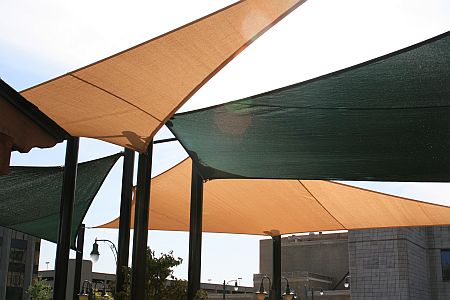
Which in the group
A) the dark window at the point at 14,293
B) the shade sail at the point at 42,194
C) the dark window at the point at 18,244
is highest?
the dark window at the point at 18,244

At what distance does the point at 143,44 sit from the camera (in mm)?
4426

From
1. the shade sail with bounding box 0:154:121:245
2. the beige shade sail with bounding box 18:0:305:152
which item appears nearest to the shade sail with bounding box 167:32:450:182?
the beige shade sail with bounding box 18:0:305:152

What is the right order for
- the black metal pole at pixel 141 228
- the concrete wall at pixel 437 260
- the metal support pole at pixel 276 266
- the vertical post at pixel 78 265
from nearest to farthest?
the black metal pole at pixel 141 228 → the vertical post at pixel 78 265 → the metal support pole at pixel 276 266 → the concrete wall at pixel 437 260

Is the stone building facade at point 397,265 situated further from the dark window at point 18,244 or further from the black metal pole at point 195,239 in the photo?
the dark window at point 18,244

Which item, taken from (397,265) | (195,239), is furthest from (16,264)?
(195,239)

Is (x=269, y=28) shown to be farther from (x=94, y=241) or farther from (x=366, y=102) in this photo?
(x=94, y=241)

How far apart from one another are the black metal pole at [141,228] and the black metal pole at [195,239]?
115 centimetres

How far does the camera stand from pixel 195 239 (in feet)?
24.4

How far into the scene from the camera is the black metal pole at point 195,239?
7.16 meters

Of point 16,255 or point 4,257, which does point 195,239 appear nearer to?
point 4,257

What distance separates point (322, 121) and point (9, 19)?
2797mm

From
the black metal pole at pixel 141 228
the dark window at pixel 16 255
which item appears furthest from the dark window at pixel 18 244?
the black metal pole at pixel 141 228

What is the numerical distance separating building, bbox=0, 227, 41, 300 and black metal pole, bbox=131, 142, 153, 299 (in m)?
41.1

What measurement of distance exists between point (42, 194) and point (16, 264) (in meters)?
42.3
